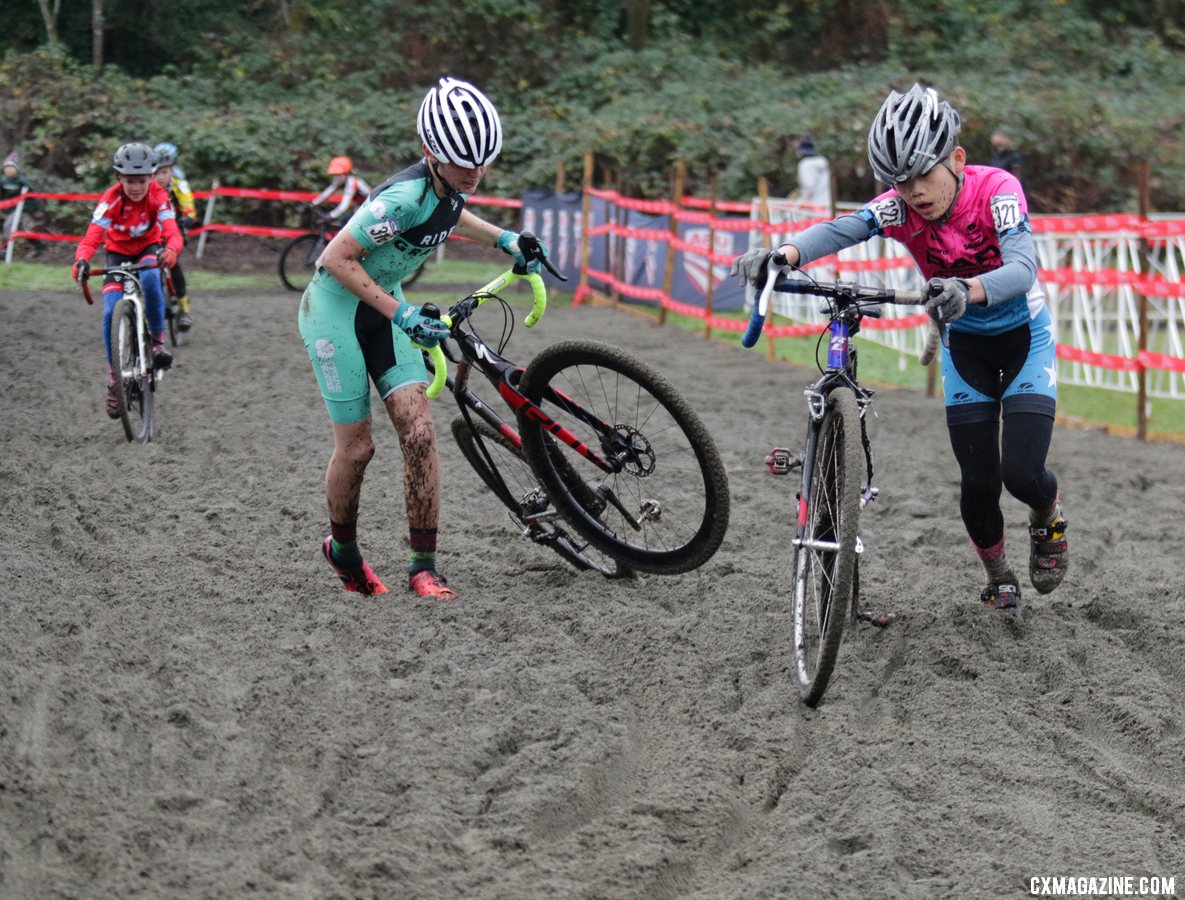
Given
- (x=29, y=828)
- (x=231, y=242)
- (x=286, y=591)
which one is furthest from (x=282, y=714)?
(x=231, y=242)

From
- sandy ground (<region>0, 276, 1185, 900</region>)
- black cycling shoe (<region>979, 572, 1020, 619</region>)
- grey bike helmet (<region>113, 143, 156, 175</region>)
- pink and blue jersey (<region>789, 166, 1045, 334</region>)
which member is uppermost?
grey bike helmet (<region>113, 143, 156, 175</region>)

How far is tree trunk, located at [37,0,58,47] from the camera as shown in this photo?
91.0ft

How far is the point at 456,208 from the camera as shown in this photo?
554cm

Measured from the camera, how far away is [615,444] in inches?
211

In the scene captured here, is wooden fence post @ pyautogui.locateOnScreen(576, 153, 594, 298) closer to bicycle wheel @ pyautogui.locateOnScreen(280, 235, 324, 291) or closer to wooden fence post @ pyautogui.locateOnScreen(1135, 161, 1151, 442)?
bicycle wheel @ pyautogui.locateOnScreen(280, 235, 324, 291)

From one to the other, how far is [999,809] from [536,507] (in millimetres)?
2606

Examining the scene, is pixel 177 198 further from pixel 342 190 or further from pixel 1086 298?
pixel 1086 298

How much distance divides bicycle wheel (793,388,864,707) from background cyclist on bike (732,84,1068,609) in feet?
1.73

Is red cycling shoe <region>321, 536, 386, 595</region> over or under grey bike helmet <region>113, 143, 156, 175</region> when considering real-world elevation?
under

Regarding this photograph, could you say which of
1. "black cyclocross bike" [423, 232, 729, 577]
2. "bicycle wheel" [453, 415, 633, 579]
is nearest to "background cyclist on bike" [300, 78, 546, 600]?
"black cyclocross bike" [423, 232, 729, 577]

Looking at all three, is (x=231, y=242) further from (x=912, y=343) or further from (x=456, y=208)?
(x=456, y=208)

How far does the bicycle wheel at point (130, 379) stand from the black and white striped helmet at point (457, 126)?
4487mm

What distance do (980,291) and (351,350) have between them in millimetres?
2516

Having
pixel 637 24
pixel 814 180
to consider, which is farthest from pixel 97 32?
pixel 814 180
